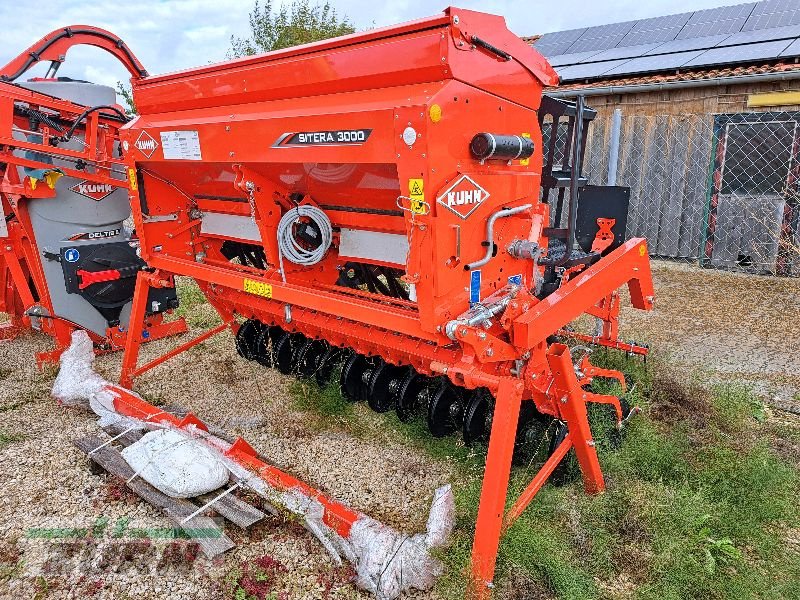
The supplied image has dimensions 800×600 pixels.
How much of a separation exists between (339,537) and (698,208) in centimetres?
761

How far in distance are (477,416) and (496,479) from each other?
973 millimetres

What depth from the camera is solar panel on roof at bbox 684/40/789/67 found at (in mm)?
7883

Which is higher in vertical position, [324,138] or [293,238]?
[324,138]

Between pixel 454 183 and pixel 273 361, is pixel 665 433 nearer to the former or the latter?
pixel 454 183

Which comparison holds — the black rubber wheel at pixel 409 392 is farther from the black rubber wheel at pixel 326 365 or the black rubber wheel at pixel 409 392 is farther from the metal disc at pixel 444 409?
the black rubber wheel at pixel 326 365

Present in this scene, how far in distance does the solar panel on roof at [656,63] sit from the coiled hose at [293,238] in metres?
7.56

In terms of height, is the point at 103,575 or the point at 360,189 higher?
the point at 360,189

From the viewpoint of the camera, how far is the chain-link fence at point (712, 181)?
7.45 meters

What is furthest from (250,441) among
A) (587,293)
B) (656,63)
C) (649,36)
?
(649,36)

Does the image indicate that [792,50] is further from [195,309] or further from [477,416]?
[195,309]

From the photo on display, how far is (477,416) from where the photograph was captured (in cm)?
339

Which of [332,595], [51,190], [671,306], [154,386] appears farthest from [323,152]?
[671,306]

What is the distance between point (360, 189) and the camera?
303 centimetres

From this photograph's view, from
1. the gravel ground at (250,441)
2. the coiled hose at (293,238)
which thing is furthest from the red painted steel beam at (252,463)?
the coiled hose at (293,238)
